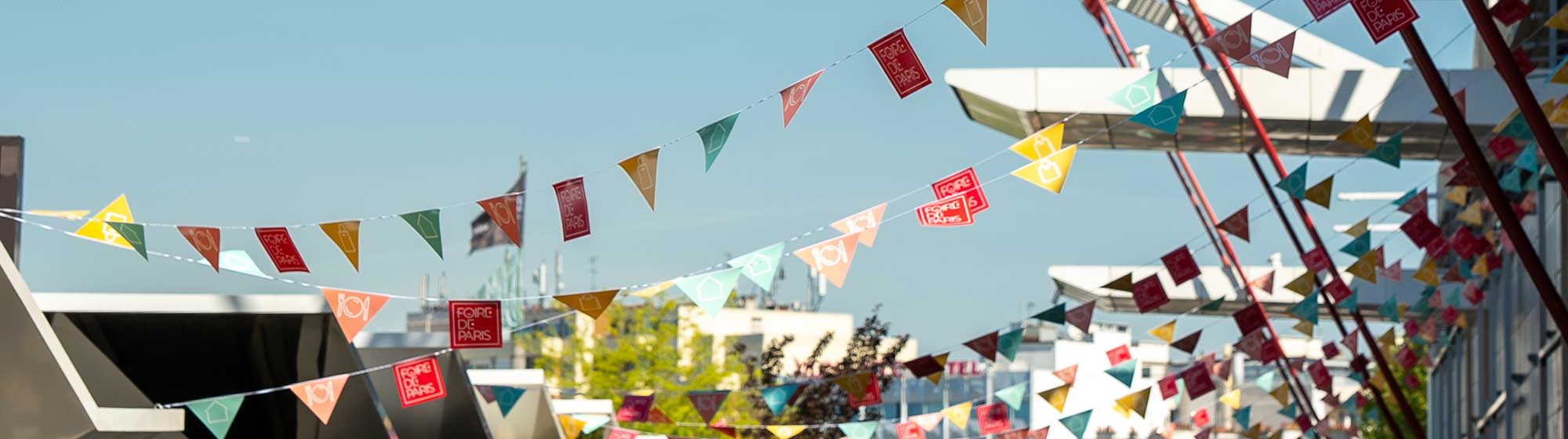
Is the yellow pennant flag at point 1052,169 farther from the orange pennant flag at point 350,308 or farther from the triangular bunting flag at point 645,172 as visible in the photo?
the orange pennant flag at point 350,308

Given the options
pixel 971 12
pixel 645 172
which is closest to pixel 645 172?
pixel 645 172

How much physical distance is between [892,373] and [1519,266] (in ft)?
39.8

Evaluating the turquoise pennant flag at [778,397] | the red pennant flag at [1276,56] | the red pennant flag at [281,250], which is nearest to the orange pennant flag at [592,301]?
the red pennant flag at [281,250]

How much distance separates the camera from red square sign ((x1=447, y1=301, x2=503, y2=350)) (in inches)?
290

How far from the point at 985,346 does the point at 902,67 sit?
13.2 ft

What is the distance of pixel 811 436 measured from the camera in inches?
992

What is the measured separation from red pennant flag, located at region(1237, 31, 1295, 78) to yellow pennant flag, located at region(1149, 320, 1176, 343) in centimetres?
662

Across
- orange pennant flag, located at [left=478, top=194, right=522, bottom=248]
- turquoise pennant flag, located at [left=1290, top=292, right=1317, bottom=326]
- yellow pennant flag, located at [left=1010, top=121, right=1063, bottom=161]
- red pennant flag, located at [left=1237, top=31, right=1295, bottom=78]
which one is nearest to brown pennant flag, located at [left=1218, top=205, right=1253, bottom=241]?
turquoise pennant flag, located at [left=1290, top=292, right=1317, bottom=326]

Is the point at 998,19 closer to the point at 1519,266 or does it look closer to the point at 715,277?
the point at 715,277

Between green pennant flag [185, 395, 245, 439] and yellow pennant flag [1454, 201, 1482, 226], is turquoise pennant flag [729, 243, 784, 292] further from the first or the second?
yellow pennant flag [1454, 201, 1482, 226]

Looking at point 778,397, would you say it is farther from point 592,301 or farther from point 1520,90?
point 1520,90

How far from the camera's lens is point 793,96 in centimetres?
675

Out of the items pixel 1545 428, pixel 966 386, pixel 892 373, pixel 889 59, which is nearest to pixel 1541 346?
pixel 1545 428

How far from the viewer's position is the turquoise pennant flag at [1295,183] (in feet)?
33.8
